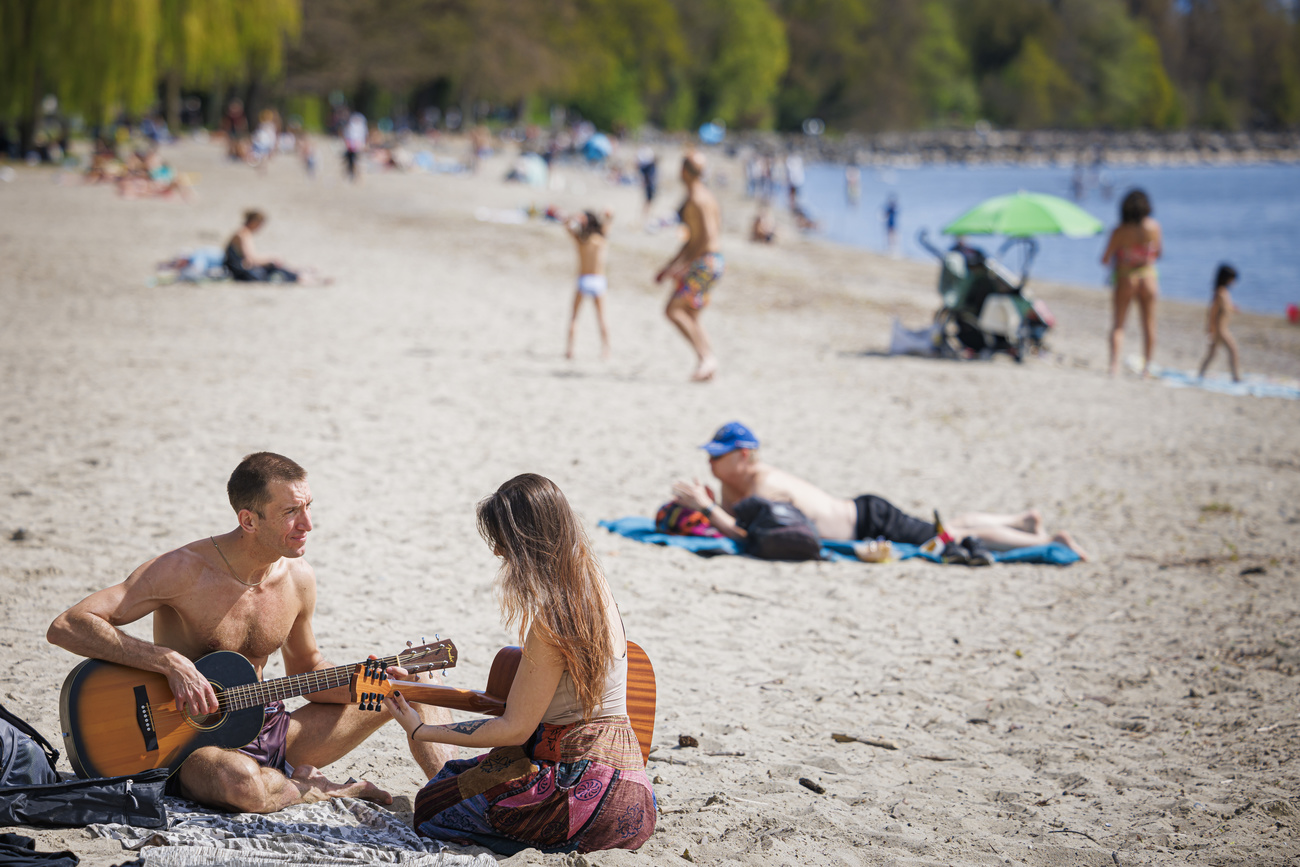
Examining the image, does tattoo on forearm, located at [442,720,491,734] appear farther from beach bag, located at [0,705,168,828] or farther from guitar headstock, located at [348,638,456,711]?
beach bag, located at [0,705,168,828]

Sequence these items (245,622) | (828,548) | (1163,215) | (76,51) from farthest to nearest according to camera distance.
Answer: (1163,215) → (76,51) → (828,548) → (245,622)

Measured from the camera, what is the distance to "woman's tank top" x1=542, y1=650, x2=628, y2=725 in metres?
2.89

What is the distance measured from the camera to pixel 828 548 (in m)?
5.94

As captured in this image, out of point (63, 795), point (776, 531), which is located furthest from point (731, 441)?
point (63, 795)

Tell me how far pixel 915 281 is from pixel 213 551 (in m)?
19.4

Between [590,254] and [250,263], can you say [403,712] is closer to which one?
[590,254]

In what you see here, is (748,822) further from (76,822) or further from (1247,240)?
(1247,240)

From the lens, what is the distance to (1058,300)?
19734mm

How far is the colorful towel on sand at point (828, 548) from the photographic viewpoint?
579 cm

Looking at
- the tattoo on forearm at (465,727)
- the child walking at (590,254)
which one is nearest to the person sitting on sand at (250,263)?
the child walking at (590,254)

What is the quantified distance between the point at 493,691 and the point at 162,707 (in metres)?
0.92

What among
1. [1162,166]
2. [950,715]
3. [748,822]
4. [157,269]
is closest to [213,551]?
[748,822]

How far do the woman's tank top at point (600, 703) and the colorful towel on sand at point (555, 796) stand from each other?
0.02m

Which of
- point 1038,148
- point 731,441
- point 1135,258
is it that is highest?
point 1038,148
